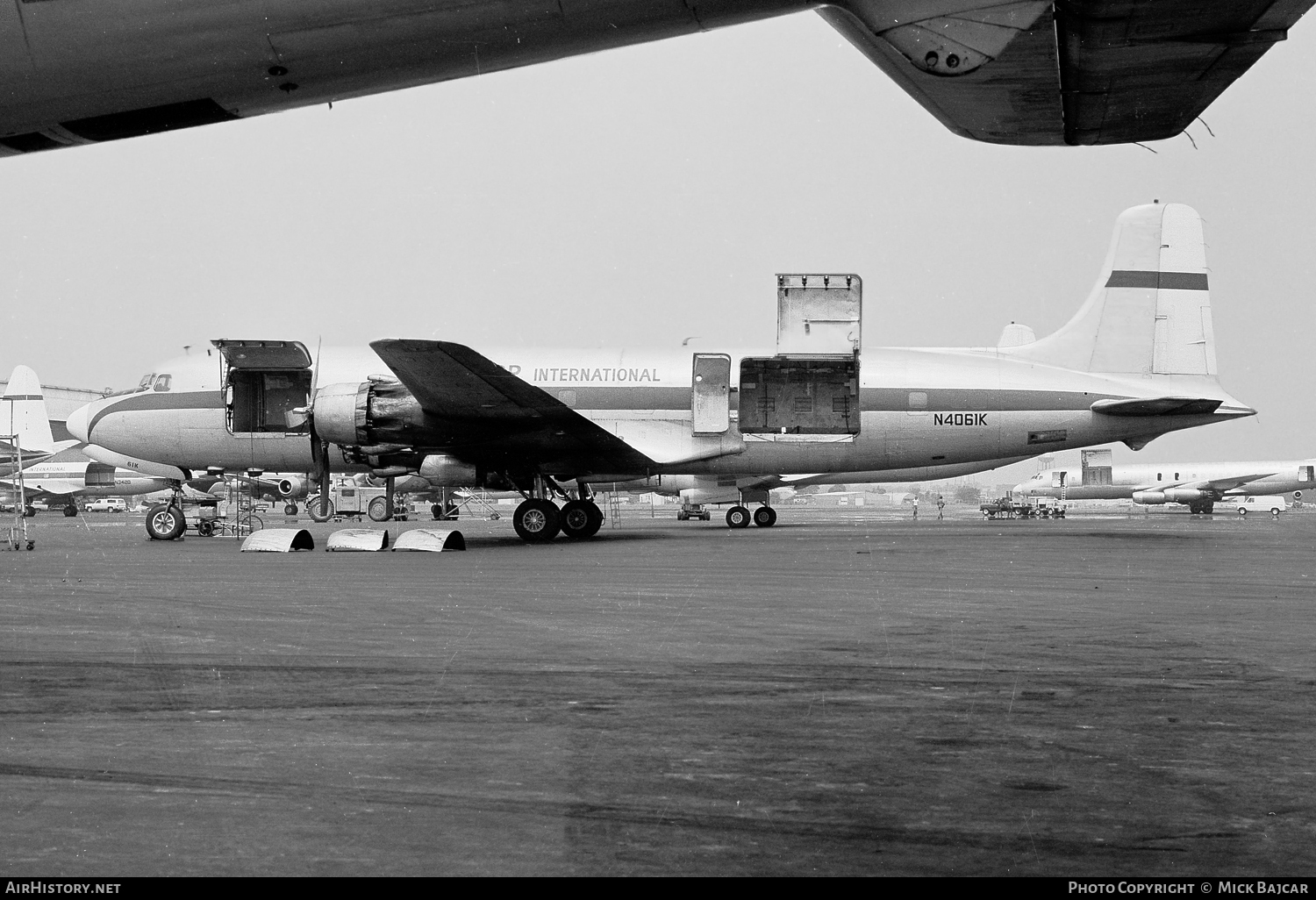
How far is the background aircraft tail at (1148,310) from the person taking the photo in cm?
2547

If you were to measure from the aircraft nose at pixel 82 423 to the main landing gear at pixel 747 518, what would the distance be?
17.2 meters

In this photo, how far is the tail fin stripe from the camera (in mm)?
25812

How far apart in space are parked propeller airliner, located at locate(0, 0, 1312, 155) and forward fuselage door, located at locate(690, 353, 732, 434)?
19.7m

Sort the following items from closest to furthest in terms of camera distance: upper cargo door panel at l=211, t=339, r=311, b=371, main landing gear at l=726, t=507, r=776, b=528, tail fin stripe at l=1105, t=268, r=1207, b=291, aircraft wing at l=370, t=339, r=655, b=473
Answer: aircraft wing at l=370, t=339, r=655, b=473, upper cargo door panel at l=211, t=339, r=311, b=371, tail fin stripe at l=1105, t=268, r=1207, b=291, main landing gear at l=726, t=507, r=776, b=528

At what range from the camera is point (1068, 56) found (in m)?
4.81

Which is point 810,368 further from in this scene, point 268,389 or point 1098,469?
point 1098,469

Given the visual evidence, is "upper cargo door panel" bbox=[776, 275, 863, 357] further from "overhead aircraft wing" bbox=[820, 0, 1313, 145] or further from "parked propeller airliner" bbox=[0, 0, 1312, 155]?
"parked propeller airliner" bbox=[0, 0, 1312, 155]

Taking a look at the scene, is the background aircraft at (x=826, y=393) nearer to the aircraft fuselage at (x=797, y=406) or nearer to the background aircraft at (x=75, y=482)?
the aircraft fuselage at (x=797, y=406)

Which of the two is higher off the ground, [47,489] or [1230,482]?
[1230,482]

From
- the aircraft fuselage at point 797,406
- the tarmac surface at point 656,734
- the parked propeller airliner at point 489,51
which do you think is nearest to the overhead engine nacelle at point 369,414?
the aircraft fuselage at point 797,406

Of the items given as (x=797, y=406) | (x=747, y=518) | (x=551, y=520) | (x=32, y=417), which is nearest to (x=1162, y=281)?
(x=797, y=406)

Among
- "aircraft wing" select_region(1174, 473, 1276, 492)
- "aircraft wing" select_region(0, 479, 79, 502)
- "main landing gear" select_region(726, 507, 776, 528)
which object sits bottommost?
"main landing gear" select_region(726, 507, 776, 528)

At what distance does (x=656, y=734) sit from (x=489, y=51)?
3102 millimetres

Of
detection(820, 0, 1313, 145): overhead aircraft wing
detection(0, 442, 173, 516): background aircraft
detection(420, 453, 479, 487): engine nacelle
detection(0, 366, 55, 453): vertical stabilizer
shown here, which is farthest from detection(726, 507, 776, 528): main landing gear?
detection(0, 442, 173, 516): background aircraft
